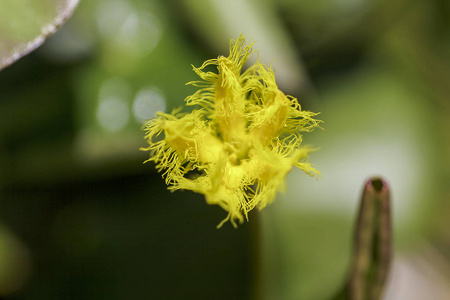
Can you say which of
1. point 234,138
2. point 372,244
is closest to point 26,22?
point 234,138

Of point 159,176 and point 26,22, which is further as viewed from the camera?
point 159,176

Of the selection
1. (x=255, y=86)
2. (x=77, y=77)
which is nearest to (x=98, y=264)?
(x=77, y=77)

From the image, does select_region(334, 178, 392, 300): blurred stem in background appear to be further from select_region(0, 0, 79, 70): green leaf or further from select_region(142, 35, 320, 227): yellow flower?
select_region(0, 0, 79, 70): green leaf

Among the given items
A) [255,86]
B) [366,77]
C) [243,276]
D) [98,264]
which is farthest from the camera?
[366,77]

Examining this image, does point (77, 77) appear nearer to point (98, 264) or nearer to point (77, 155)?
point (77, 155)

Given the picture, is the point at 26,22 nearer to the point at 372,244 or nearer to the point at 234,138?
the point at 234,138

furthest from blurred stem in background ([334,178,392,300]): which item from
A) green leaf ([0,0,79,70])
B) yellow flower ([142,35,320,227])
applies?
green leaf ([0,0,79,70])

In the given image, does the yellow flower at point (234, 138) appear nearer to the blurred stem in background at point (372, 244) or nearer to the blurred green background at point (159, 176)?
the blurred stem in background at point (372, 244)
